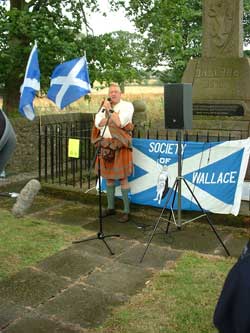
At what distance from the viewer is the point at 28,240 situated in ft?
19.7

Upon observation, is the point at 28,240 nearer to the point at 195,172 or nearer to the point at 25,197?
the point at 25,197

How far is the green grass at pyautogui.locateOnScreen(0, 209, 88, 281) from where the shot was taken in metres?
5.27

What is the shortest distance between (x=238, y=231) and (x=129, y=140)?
1.92 meters

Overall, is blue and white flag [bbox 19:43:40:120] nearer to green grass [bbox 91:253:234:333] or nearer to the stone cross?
the stone cross

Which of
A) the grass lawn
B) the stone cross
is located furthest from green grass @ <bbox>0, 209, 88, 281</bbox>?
the stone cross

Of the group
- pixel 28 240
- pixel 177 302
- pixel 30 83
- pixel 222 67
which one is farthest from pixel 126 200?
pixel 222 67

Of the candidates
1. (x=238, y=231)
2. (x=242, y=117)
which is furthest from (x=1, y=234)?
(x=242, y=117)

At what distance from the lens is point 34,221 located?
686 centimetres

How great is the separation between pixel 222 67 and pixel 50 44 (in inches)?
142

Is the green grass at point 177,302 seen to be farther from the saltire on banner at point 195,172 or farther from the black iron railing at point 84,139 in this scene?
the black iron railing at point 84,139

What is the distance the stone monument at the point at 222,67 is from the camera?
823 centimetres

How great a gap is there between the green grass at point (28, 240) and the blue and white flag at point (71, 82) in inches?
73.8

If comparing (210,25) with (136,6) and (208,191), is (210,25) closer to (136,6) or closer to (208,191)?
(208,191)

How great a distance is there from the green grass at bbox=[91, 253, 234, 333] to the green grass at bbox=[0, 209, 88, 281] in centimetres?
144
